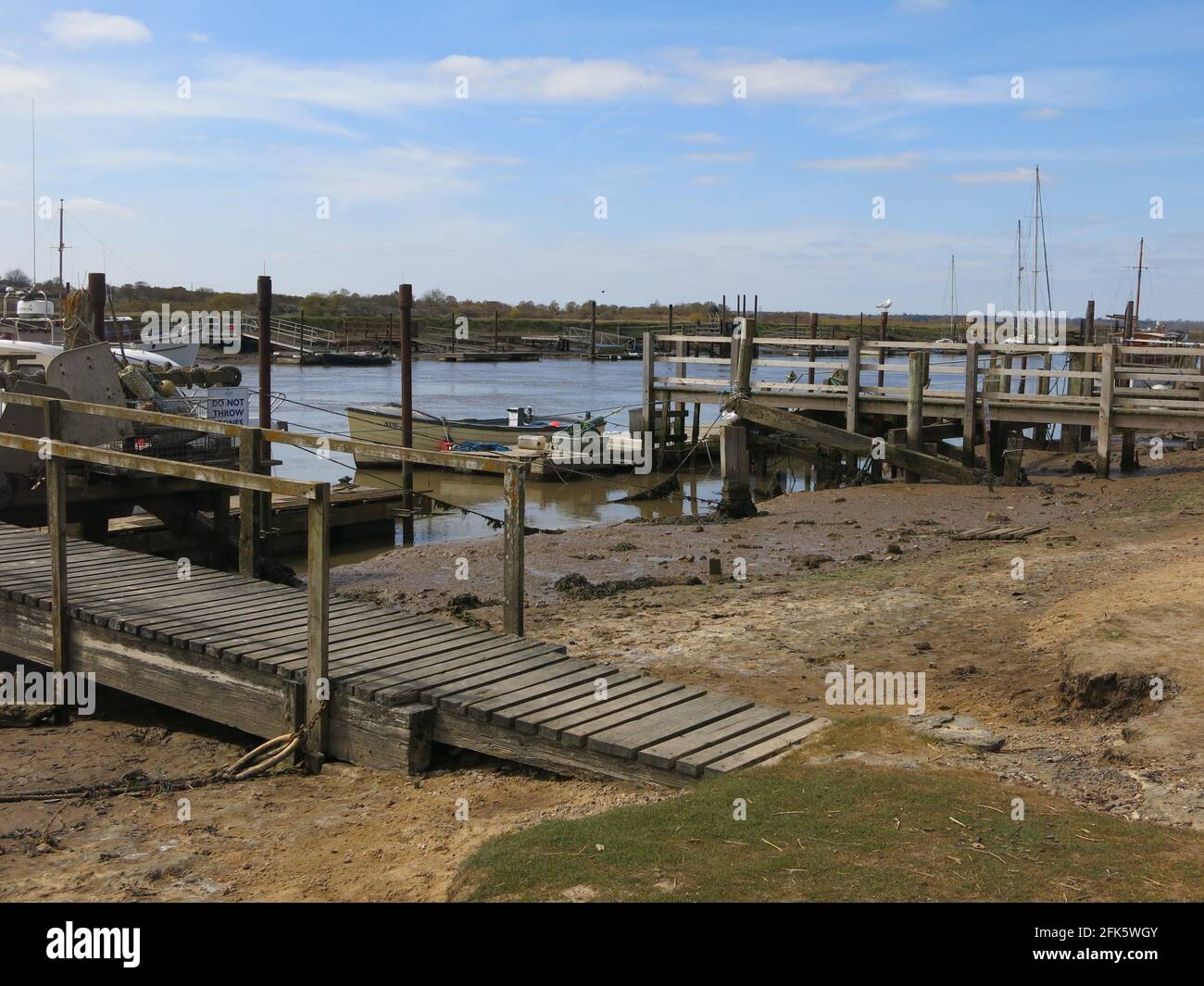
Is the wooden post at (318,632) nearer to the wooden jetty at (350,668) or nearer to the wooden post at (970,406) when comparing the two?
the wooden jetty at (350,668)

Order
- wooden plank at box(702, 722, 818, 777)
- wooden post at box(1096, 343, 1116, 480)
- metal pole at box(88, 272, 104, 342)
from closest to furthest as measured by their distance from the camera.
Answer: wooden plank at box(702, 722, 818, 777) → metal pole at box(88, 272, 104, 342) → wooden post at box(1096, 343, 1116, 480)

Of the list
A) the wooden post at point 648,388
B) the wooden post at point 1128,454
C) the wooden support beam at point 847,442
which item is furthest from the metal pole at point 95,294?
the wooden post at point 1128,454

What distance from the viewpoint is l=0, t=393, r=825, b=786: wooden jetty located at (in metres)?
6.66

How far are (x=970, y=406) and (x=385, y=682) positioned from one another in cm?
1517

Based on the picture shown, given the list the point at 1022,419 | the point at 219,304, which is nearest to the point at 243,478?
the point at 1022,419

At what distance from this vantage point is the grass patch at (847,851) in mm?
4695

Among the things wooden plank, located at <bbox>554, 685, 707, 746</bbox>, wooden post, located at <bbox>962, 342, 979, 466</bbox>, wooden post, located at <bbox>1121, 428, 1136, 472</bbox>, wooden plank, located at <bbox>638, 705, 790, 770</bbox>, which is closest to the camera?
wooden plank, located at <bbox>638, 705, 790, 770</bbox>

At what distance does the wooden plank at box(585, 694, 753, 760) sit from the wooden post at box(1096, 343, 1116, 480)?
1444 cm

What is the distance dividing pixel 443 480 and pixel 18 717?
18.0 m

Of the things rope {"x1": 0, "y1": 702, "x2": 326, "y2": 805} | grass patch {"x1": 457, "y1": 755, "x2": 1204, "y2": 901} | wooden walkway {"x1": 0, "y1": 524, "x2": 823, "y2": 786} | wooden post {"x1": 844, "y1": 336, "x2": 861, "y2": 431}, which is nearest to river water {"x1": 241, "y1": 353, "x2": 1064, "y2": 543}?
wooden post {"x1": 844, "y1": 336, "x2": 861, "y2": 431}

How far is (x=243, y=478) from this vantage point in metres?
8.02

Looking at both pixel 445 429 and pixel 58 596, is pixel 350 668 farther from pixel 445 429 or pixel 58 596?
pixel 445 429

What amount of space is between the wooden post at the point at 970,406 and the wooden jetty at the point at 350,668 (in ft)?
41.9

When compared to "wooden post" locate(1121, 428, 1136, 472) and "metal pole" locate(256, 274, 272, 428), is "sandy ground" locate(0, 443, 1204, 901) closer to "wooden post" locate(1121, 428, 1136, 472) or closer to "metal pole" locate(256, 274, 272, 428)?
"metal pole" locate(256, 274, 272, 428)
